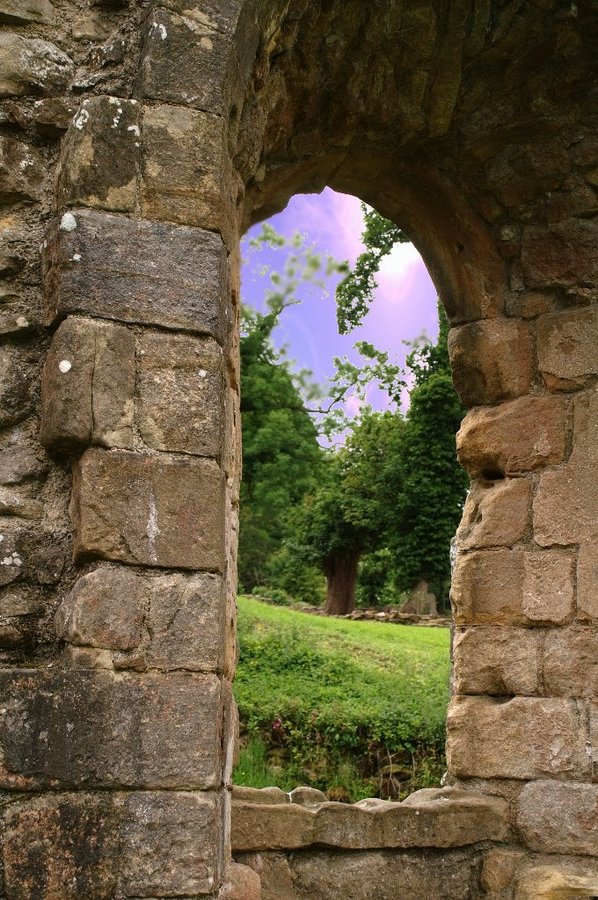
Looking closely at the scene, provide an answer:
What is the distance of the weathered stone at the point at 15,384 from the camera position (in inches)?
116

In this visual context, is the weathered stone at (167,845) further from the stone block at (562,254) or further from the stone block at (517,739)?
the stone block at (562,254)

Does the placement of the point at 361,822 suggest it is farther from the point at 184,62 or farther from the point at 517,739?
the point at 184,62

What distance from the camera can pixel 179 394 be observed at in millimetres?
2852

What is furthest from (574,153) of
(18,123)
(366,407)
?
(366,407)

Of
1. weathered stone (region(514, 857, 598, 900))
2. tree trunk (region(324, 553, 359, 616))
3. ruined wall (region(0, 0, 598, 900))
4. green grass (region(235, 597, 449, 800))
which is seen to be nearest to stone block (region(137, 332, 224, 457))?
ruined wall (region(0, 0, 598, 900))

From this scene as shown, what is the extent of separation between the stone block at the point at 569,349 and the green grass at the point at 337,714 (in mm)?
3337

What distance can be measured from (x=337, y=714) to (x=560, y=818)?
3319 millimetres

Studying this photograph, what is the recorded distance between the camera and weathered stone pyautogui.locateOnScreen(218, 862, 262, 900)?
2.87m

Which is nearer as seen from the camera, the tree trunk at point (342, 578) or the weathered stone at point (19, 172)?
the weathered stone at point (19, 172)

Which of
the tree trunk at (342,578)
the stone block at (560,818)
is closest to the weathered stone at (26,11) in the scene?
the stone block at (560,818)

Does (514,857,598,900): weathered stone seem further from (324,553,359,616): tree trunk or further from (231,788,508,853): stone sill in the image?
(324,553,359,616): tree trunk

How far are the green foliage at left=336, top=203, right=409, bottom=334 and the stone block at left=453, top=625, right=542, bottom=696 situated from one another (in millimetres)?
6887

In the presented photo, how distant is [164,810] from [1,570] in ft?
2.62

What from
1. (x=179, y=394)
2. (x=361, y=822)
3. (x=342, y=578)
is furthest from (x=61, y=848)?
(x=342, y=578)
